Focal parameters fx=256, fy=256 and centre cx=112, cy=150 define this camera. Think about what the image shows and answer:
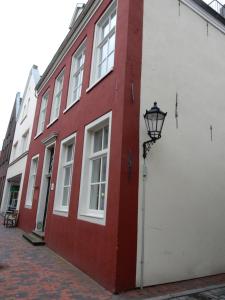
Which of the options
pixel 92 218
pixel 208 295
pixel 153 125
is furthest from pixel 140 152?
pixel 208 295

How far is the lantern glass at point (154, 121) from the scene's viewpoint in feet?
15.4

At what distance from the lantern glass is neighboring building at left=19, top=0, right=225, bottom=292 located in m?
0.21

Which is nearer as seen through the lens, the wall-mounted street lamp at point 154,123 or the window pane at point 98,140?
the wall-mounted street lamp at point 154,123

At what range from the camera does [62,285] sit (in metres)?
4.35

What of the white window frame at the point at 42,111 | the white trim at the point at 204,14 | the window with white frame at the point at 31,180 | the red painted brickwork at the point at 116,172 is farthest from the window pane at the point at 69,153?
the white trim at the point at 204,14

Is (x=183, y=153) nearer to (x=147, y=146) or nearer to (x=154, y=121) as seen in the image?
(x=147, y=146)

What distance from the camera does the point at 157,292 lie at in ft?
13.6

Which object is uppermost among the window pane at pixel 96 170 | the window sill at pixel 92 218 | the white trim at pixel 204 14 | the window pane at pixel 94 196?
the white trim at pixel 204 14

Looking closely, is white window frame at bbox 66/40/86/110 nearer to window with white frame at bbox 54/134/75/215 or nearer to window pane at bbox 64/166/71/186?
Result: window with white frame at bbox 54/134/75/215

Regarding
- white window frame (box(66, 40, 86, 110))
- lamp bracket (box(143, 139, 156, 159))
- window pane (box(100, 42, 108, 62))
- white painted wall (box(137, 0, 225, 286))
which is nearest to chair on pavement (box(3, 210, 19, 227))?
white window frame (box(66, 40, 86, 110))

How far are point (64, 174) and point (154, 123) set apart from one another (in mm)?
3911

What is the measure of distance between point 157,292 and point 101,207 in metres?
1.92

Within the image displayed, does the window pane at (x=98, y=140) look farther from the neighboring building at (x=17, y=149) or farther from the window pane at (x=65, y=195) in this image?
the neighboring building at (x=17, y=149)

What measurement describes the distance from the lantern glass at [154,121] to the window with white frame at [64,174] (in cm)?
316
